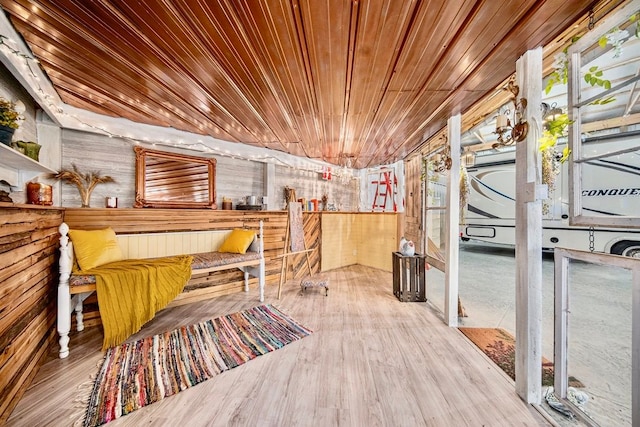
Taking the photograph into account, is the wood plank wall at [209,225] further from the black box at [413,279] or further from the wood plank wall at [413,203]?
the black box at [413,279]

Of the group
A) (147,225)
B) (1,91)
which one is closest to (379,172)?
(147,225)

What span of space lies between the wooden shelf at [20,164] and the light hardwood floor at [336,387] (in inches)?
65.2

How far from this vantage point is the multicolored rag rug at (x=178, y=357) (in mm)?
1676

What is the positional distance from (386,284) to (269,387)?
2.93m

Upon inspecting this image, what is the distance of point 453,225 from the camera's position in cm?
280

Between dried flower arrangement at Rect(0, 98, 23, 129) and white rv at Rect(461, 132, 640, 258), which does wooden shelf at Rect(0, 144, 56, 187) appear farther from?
white rv at Rect(461, 132, 640, 258)

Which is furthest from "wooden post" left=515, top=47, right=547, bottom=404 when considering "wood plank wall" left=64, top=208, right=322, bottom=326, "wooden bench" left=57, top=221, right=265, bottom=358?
"wood plank wall" left=64, top=208, right=322, bottom=326

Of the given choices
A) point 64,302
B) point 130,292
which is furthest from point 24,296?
point 130,292

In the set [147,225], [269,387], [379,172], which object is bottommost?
[269,387]

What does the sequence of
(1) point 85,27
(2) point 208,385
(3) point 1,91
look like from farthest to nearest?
(3) point 1,91 < (2) point 208,385 < (1) point 85,27

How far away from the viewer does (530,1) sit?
133cm

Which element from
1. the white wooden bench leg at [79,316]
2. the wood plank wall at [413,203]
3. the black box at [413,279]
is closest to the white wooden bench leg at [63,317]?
the white wooden bench leg at [79,316]

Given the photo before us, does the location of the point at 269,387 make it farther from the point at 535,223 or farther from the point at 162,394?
the point at 535,223

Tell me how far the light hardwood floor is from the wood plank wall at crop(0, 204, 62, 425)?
15 centimetres
